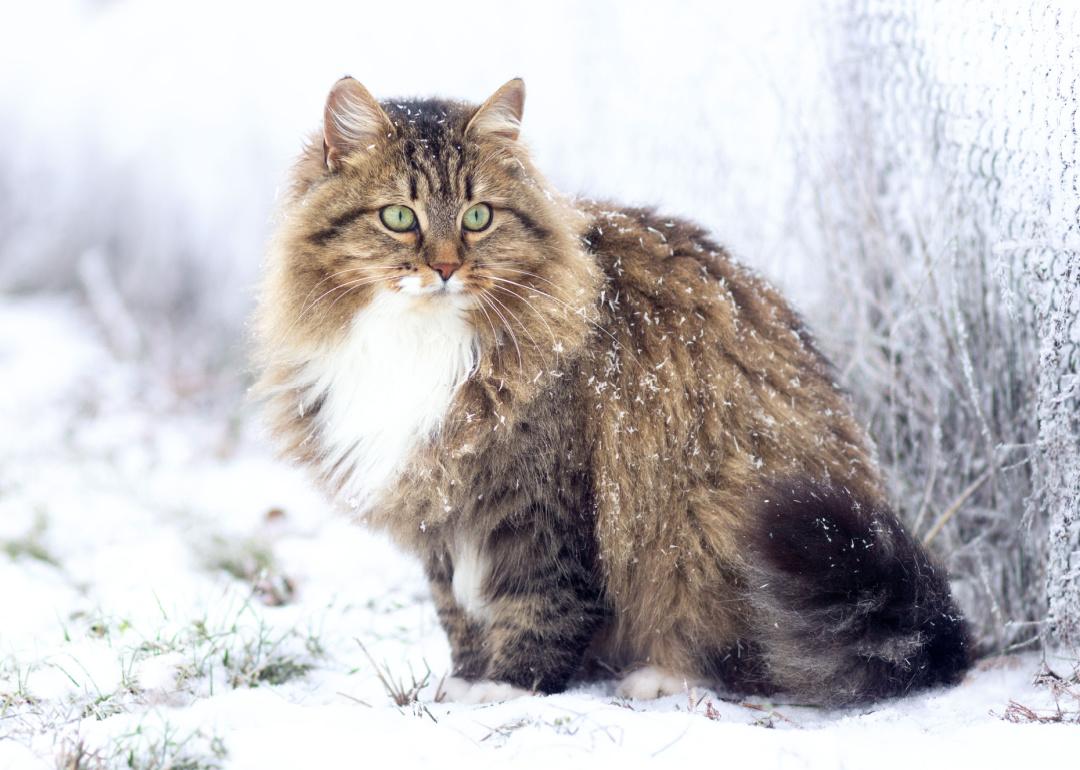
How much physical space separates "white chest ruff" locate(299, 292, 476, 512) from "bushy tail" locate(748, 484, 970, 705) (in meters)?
0.81

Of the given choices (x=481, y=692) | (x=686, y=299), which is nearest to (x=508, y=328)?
(x=686, y=299)

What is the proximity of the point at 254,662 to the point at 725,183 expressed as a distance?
2472 millimetres

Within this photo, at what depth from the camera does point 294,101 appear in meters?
5.95

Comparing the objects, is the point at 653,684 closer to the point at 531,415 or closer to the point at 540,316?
the point at 531,415

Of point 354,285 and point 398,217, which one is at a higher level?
point 398,217

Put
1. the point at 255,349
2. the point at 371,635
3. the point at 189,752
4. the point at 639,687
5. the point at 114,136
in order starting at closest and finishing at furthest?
the point at 189,752
the point at 639,687
the point at 255,349
the point at 371,635
the point at 114,136

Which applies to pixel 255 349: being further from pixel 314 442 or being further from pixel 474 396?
pixel 474 396

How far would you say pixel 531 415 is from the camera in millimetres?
2303

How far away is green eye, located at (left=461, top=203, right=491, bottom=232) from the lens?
7.60ft

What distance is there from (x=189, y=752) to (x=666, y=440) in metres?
1.24

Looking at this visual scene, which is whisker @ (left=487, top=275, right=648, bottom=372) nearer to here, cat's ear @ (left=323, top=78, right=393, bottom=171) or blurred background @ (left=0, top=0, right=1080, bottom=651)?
cat's ear @ (left=323, top=78, right=393, bottom=171)

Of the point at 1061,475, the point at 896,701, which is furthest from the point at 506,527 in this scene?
the point at 1061,475

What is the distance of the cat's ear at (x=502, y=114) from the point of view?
2.38 metres

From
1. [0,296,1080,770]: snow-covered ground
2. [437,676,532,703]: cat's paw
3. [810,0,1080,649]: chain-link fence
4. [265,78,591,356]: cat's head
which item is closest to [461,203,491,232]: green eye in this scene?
[265,78,591,356]: cat's head
